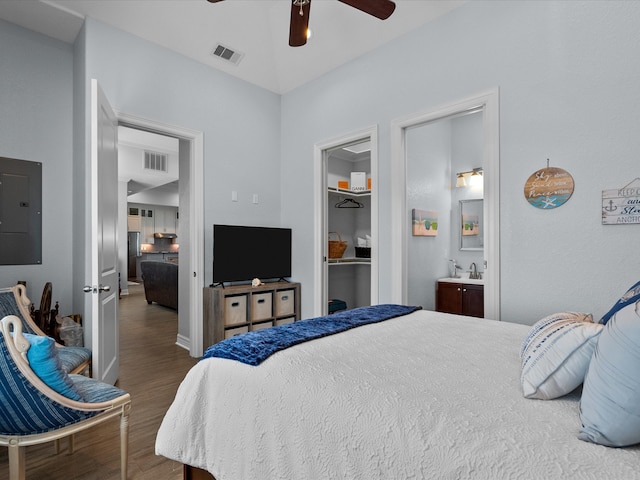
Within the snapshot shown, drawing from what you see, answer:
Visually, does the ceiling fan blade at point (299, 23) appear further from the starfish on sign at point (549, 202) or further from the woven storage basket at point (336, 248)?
the woven storage basket at point (336, 248)

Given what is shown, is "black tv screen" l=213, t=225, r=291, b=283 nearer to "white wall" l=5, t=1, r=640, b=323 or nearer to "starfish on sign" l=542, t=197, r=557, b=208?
"white wall" l=5, t=1, r=640, b=323

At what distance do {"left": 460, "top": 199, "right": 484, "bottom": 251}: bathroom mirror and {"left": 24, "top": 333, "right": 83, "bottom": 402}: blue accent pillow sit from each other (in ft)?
13.9

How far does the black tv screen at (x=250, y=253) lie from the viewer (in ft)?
11.7

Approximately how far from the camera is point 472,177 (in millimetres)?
4418

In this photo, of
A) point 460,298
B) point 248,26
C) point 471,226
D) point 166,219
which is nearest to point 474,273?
point 460,298

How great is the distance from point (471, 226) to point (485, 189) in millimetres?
2004

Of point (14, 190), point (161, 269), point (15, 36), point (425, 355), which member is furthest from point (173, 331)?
point (425, 355)

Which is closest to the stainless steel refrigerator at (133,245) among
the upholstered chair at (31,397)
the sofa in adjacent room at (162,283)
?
the sofa in adjacent room at (162,283)

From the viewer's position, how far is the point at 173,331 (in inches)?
185

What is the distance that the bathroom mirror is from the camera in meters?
4.44

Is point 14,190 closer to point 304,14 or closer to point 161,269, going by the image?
point 304,14

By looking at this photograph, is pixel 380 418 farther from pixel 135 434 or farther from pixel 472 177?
pixel 472 177

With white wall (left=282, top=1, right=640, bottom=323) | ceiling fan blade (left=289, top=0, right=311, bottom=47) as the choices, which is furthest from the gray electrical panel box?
white wall (left=282, top=1, right=640, bottom=323)

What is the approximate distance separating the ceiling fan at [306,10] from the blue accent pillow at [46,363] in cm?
210
